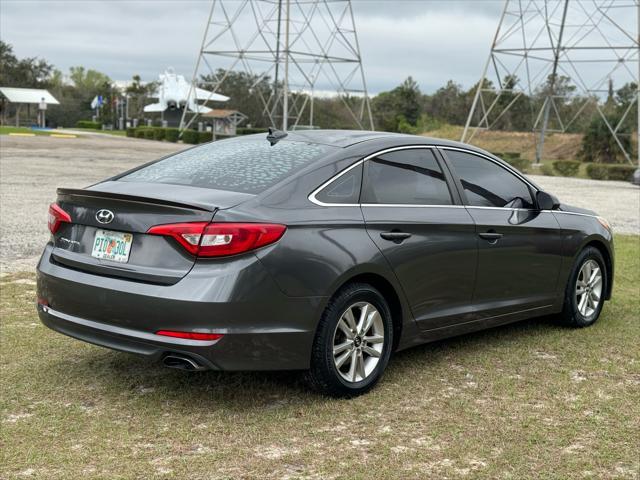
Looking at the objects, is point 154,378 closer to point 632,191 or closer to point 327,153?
point 327,153

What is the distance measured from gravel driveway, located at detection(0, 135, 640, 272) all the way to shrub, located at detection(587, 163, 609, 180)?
1506 mm

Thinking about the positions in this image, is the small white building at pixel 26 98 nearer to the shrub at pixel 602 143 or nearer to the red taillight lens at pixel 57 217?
the shrub at pixel 602 143

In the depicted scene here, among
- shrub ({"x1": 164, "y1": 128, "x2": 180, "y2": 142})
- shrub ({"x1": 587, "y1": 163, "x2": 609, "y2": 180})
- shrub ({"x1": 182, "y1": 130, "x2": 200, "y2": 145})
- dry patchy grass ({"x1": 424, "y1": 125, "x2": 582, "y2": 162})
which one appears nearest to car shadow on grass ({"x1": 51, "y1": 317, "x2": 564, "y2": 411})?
shrub ({"x1": 587, "y1": 163, "x2": 609, "y2": 180})

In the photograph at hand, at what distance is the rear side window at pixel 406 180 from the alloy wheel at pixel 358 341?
26.9 inches

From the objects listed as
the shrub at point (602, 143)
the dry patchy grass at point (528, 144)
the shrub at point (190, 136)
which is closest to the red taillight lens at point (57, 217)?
the shrub at point (602, 143)

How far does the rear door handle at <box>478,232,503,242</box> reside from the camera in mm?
5984

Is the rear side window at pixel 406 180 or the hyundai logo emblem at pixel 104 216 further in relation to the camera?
the rear side window at pixel 406 180

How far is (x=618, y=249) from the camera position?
12078 mm

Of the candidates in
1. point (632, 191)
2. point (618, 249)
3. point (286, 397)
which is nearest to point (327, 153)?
point (286, 397)

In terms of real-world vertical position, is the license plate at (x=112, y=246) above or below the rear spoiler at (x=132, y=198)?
below

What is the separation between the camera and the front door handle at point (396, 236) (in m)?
5.21

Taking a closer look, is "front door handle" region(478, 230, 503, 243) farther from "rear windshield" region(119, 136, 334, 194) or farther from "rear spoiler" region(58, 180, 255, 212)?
"rear spoiler" region(58, 180, 255, 212)

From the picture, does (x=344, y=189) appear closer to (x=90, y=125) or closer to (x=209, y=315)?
(x=209, y=315)

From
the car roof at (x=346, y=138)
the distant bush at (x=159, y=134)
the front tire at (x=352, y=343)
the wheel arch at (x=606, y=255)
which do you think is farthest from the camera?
the distant bush at (x=159, y=134)
